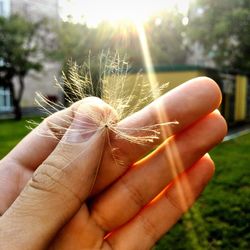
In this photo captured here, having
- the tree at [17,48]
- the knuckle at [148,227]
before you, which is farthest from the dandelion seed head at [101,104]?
the tree at [17,48]

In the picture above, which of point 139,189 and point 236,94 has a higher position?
point 139,189

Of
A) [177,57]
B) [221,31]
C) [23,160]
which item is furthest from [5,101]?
[23,160]

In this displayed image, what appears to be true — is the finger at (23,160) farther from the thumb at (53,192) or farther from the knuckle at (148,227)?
the knuckle at (148,227)

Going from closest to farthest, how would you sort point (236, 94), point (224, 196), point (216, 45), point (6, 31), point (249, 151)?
point (224, 196)
point (249, 151)
point (236, 94)
point (216, 45)
point (6, 31)

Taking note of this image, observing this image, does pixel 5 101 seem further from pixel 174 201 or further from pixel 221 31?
pixel 174 201

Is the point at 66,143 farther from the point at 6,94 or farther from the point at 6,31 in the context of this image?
the point at 6,94

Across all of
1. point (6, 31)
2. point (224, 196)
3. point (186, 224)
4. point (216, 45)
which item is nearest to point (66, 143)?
point (186, 224)

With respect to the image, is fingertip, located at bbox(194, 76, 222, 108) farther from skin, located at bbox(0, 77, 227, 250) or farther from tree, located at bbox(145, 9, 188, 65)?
tree, located at bbox(145, 9, 188, 65)

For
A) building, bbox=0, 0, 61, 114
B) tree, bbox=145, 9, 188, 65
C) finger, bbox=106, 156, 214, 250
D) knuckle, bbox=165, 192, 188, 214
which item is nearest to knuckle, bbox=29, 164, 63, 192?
finger, bbox=106, 156, 214, 250
